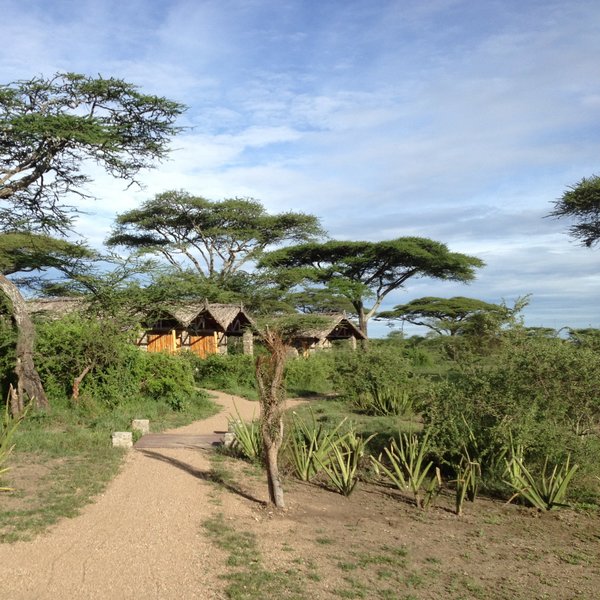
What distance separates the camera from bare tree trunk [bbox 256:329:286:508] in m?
7.50

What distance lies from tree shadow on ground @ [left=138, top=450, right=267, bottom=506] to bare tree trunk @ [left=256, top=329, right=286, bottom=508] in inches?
13.4

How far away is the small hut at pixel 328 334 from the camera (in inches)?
1276

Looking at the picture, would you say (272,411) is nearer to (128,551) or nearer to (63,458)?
(128,551)

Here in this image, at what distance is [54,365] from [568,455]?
11.0 meters

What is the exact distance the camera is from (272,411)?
761cm

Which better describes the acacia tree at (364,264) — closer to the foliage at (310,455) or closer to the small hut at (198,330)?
the small hut at (198,330)

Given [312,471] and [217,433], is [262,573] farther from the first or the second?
[217,433]

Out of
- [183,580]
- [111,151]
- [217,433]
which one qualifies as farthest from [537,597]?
[111,151]

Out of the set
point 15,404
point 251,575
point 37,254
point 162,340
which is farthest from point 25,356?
point 162,340

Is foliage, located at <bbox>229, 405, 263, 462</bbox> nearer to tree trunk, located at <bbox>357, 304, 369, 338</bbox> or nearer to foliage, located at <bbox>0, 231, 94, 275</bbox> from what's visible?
foliage, located at <bbox>0, 231, 94, 275</bbox>

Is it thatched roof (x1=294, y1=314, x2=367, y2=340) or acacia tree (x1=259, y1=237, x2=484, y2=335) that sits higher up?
acacia tree (x1=259, y1=237, x2=484, y2=335)

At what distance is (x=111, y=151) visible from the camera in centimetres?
1481

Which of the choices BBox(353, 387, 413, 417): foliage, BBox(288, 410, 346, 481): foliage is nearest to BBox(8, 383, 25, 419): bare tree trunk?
BBox(288, 410, 346, 481): foliage

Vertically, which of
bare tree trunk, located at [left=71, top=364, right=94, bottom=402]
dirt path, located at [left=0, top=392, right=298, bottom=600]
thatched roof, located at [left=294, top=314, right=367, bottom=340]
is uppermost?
thatched roof, located at [left=294, top=314, right=367, bottom=340]
